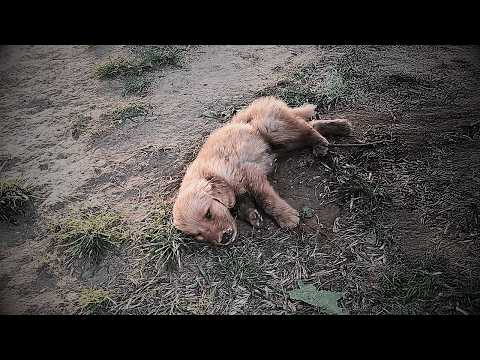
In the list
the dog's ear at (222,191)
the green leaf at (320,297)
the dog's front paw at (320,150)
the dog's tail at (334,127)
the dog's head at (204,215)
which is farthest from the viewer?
the dog's tail at (334,127)

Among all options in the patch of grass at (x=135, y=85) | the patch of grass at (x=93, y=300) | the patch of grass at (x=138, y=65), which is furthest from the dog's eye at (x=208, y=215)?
the patch of grass at (x=138, y=65)

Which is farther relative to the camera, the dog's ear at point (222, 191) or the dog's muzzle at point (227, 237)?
the dog's ear at point (222, 191)

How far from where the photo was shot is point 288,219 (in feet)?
14.3

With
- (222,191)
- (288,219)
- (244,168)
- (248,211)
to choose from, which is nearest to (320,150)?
(244,168)

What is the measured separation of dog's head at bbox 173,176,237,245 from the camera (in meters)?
4.15

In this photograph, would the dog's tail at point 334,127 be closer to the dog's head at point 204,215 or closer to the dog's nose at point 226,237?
the dog's head at point 204,215

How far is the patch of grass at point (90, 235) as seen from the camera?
176 inches

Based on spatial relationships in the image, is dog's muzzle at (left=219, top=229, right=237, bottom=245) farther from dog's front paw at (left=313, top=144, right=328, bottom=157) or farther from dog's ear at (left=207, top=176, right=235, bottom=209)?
dog's front paw at (left=313, top=144, right=328, bottom=157)

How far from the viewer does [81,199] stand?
5.19m

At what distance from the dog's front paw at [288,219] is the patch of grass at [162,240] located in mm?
1061

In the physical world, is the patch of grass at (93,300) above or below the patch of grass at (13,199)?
below

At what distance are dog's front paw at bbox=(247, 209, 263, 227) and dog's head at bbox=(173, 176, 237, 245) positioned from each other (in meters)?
0.23
